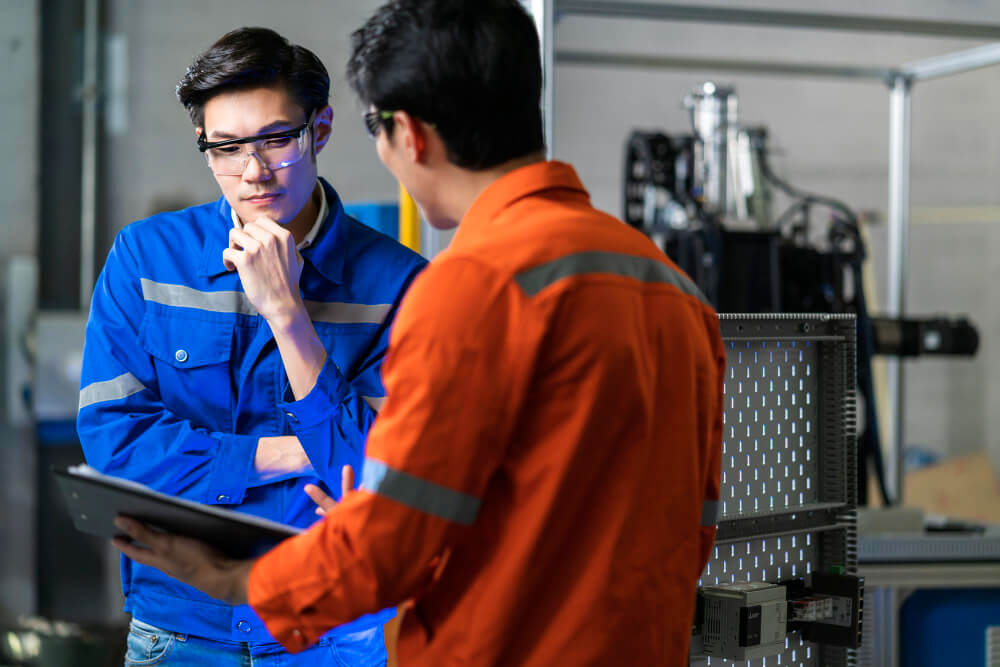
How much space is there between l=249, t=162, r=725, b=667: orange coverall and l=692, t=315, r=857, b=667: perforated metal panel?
1.96 feet

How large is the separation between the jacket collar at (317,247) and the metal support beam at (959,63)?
278 centimetres

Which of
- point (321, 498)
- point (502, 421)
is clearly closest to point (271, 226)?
point (321, 498)

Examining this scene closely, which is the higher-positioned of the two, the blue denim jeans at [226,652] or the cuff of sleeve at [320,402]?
the cuff of sleeve at [320,402]

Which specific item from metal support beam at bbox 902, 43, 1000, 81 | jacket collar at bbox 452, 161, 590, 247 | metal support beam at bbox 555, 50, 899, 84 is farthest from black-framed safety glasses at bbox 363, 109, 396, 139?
metal support beam at bbox 902, 43, 1000, 81

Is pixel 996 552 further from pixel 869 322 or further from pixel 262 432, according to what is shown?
pixel 262 432

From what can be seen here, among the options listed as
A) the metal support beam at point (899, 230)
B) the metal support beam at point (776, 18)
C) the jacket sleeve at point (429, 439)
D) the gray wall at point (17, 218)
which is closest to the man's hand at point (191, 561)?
the jacket sleeve at point (429, 439)

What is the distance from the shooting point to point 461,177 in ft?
3.18

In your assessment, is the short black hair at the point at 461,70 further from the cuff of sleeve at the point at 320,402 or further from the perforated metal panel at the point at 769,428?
the perforated metal panel at the point at 769,428

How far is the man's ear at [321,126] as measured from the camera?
4.51 feet

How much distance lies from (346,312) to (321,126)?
264 millimetres

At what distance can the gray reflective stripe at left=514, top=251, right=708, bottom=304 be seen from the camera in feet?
2.83

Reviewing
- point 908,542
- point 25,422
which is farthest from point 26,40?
point 908,542

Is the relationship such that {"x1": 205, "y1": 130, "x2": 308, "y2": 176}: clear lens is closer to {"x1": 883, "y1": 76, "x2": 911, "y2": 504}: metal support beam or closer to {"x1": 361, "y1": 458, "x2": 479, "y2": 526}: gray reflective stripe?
{"x1": 361, "y1": 458, "x2": 479, "y2": 526}: gray reflective stripe

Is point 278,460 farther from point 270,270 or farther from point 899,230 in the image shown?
point 899,230
